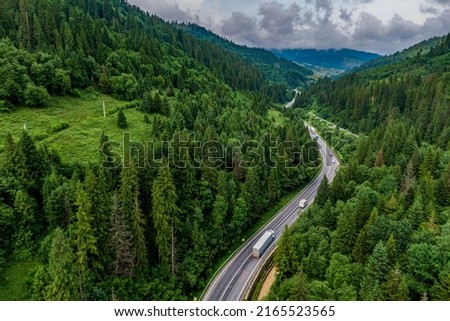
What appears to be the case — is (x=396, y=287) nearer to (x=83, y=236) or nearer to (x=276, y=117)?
(x=83, y=236)

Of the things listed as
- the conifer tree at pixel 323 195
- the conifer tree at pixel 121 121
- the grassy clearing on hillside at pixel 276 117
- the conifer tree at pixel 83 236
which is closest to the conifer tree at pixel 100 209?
the conifer tree at pixel 83 236

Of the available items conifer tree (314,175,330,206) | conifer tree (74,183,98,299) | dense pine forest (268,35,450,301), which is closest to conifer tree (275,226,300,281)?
dense pine forest (268,35,450,301)

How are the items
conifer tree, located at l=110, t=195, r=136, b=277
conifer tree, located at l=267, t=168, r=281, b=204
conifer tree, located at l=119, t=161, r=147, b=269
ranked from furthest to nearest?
conifer tree, located at l=267, t=168, r=281, b=204, conifer tree, located at l=119, t=161, r=147, b=269, conifer tree, located at l=110, t=195, r=136, b=277

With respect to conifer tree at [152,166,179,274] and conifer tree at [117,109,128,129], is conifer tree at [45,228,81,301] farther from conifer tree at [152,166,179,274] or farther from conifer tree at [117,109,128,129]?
conifer tree at [117,109,128,129]

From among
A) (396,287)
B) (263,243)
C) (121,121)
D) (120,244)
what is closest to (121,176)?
(120,244)

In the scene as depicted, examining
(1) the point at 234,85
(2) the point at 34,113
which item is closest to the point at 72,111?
(2) the point at 34,113

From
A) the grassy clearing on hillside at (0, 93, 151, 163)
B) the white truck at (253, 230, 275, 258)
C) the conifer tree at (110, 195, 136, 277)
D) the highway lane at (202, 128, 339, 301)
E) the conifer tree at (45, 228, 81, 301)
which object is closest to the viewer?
the conifer tree at (45, 228, 81, 301)
